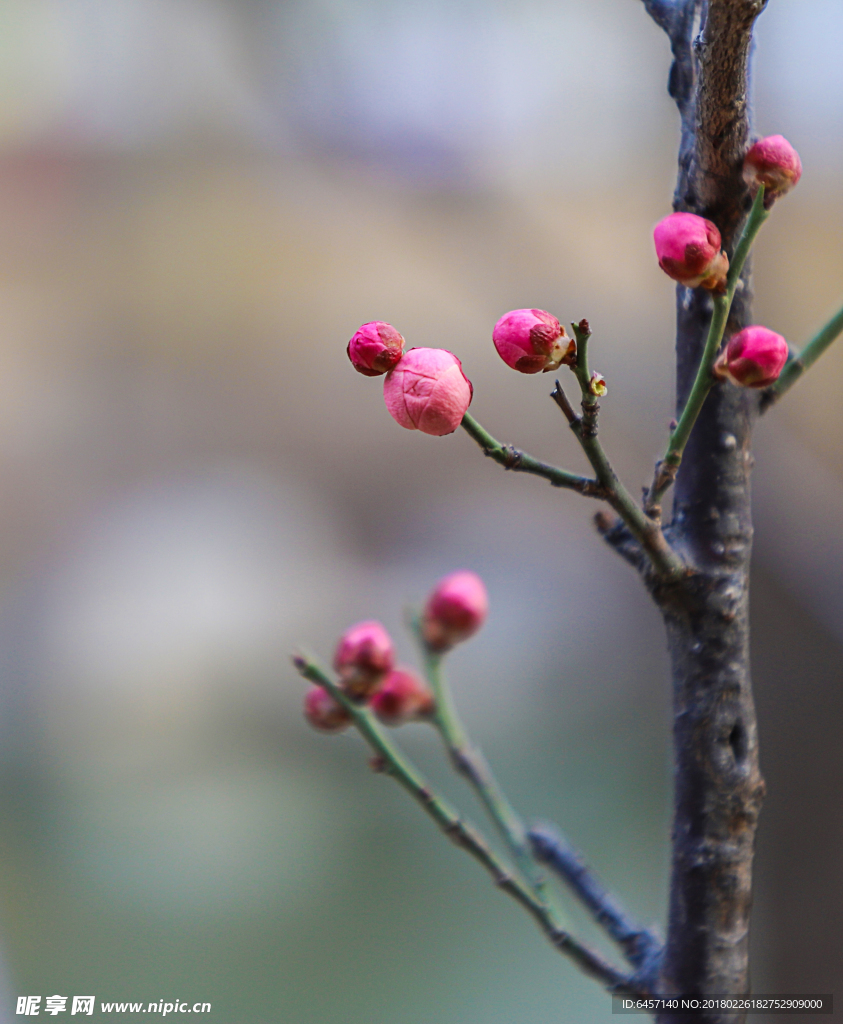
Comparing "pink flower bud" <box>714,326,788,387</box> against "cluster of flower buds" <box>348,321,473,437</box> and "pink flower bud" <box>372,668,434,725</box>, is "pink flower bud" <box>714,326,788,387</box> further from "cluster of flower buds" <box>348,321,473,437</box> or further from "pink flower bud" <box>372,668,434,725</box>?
"pink flower bud" <box>372,668,434,725</box>

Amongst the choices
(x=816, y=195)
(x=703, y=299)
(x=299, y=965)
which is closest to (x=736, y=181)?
(x=703, y=299)

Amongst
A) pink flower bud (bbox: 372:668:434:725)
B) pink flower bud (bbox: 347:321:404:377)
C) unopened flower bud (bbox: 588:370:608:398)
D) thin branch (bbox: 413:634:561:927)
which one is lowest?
thin branch (bbox: 413:634:561:927)

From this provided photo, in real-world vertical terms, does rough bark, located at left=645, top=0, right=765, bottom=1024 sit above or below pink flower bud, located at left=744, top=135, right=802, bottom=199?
below

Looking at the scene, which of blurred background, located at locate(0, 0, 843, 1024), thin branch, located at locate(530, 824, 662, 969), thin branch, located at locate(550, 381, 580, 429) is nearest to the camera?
thin branch, located at locate(550, 381, 580, 429)

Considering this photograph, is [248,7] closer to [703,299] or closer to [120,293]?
[703,299]

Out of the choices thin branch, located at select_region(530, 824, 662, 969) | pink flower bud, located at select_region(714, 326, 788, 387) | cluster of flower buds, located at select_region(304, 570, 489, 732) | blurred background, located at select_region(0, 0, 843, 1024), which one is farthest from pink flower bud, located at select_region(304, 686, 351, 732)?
blurred background, located at select_region(0, 0, 843, 1024)

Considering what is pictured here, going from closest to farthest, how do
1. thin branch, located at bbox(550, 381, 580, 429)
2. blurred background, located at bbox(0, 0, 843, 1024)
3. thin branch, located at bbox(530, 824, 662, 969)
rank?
thin branch, located at bbox(550, 381, 580, 429), thin branch, located at bbox(530, 824, 662, 969), blurred background, located at bbox(0, 0, 843, 1024)

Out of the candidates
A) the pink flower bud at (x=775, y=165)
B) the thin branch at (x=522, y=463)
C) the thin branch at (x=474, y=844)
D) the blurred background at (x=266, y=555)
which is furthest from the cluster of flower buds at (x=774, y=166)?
the blurred background at (x=266, y=555)
